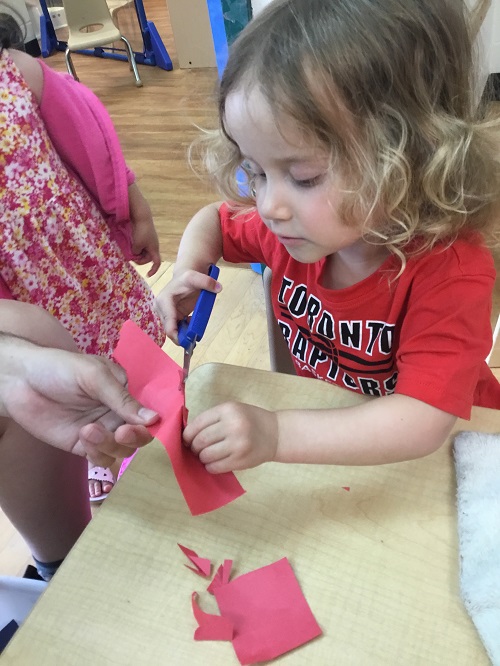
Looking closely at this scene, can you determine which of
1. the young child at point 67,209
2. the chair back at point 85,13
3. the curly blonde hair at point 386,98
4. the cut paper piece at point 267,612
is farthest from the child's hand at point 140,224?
the chair back at point 85,13

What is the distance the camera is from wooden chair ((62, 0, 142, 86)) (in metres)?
3.37

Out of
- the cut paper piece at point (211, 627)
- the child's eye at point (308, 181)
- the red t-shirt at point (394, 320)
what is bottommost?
the cut paper piece at point (211, 627)

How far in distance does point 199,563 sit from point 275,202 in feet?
1.12

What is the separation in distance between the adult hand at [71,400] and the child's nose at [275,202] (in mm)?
222

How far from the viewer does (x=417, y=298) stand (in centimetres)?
64

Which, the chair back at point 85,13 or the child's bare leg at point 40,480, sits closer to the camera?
the child's bare leg at point 40,480

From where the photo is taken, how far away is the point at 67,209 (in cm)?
93

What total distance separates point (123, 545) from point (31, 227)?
0.53 m

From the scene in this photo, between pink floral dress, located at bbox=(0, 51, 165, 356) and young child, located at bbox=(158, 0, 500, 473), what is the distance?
0.34 m

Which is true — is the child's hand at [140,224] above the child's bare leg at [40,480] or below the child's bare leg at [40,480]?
above

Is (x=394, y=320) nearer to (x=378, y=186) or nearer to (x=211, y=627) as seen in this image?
(x=378, y=186)

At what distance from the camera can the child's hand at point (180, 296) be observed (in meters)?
0.73

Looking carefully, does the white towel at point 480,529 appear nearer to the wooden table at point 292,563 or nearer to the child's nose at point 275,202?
the wooden table at point 292,563

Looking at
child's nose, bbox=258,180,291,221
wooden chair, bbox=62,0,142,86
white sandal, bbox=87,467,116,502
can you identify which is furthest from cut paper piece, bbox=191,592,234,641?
wooden chair, bbox=62,0,142,86
